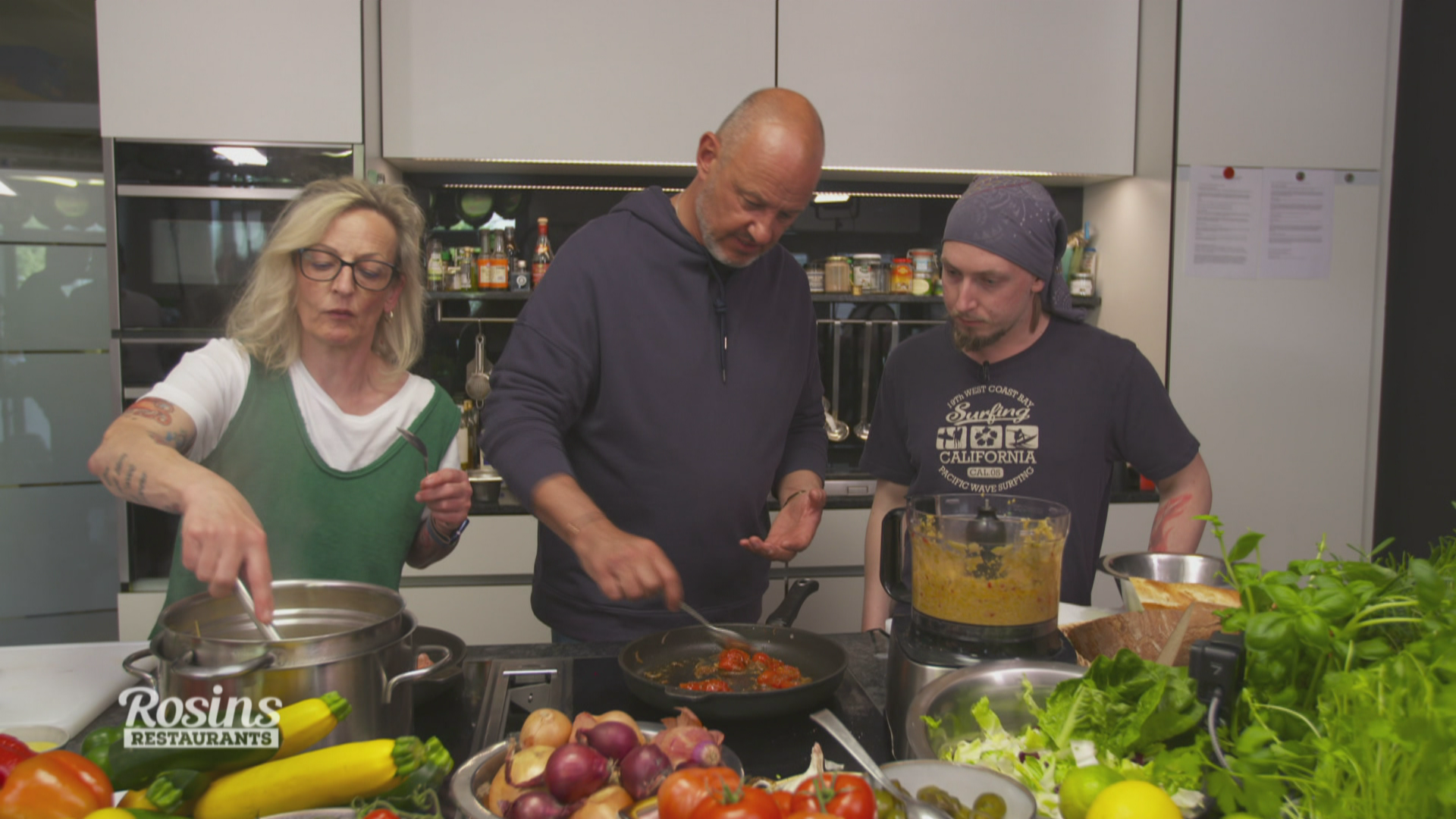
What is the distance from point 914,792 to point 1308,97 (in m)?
2.83

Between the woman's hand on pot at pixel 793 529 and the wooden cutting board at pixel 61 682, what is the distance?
Result: 2.71 feet

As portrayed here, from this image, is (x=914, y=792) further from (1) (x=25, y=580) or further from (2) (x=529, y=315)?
(1) (x=25, y=580)

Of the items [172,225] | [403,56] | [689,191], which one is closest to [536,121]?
[403,56]

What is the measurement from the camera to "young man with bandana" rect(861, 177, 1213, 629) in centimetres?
156

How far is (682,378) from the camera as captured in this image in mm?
1513

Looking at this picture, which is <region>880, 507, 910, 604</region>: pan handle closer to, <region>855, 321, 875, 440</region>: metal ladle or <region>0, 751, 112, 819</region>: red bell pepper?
<region>0, 751, 112, 819</region>: red bell pepper

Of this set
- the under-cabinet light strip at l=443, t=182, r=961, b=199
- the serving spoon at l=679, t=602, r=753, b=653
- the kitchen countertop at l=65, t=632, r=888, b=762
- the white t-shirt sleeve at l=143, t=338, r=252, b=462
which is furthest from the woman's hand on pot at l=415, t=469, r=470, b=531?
the under-cabinet light strip at l=443, t=182, r=961, b=199

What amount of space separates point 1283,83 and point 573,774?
295 cm

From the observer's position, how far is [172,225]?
7.90 feet

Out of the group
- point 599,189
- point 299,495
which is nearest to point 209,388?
point 299,495

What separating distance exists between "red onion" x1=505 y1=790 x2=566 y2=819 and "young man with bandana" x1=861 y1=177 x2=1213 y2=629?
1.08 meters

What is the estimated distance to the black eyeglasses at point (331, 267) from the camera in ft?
4.68

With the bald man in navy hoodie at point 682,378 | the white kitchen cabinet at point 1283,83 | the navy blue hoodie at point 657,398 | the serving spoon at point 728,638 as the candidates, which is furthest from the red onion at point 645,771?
the white kitchen cabinet at point 1283,83

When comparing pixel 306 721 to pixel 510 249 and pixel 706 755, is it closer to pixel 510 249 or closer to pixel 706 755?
pixel 706 755
